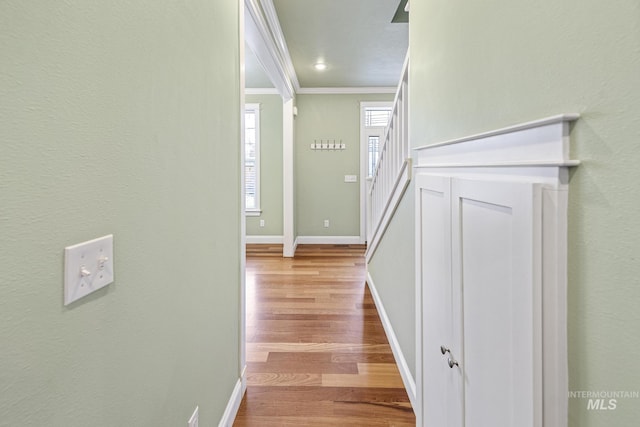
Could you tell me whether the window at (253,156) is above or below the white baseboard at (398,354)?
above

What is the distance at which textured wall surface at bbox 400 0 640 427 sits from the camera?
523 mm

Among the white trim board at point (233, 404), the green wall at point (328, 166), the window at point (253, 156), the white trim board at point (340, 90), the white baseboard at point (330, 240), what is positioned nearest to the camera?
the white trim board at point (233, 404)

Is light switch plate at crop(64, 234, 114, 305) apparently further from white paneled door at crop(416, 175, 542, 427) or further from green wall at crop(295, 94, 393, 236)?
green wall at crop(295, 94, 393, 236)

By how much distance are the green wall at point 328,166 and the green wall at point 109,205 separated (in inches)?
190

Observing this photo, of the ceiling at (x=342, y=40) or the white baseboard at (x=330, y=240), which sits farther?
the white baseboard at (x=330, y=240)

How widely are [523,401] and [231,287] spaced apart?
1.37m

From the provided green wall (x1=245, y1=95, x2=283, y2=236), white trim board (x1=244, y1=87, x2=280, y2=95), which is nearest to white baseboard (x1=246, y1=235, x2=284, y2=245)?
green wall (x1=245, y1=95, x2=283, y2=236)

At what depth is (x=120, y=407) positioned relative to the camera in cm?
80

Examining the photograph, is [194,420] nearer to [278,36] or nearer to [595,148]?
[595,148]

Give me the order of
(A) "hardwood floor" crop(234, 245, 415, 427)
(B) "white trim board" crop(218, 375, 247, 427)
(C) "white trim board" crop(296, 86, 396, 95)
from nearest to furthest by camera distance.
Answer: (B) "white trim board" crop(218, 375, 247, 427), (A) "hardwood floor" crop(234, 245, 415, 427), (C) "white trim board" crop(296, 86, 396, 95)

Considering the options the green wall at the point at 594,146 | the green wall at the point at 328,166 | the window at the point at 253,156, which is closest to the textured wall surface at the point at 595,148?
the green wall at the point at 594,146

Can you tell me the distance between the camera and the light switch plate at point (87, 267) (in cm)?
63

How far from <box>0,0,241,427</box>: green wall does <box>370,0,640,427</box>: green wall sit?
877 millimetres

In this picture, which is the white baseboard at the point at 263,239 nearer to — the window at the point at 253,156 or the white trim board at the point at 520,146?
the window at the point at 253,156
